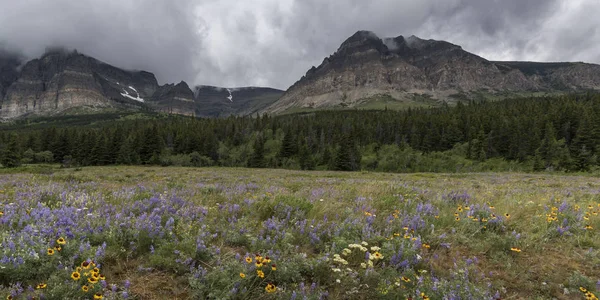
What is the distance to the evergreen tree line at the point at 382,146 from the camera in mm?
80250

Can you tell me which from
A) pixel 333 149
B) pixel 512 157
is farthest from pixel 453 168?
pixel 333 149

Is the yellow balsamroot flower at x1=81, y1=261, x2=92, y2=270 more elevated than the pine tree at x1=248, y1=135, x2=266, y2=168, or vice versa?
the yellow balsamroot flower at x1=81, y1=261, x2=92, y2=270

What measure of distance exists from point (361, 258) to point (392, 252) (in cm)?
48

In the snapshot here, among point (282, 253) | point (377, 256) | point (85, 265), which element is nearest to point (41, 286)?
point (85, 265)

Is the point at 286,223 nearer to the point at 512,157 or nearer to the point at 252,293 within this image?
the point at 252,293

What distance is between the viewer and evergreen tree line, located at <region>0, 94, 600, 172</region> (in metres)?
80.2

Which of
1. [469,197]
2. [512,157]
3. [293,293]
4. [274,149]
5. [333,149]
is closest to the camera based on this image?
[293,293]

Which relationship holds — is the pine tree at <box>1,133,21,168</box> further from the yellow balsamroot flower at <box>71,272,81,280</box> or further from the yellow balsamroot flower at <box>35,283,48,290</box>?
the yellow balsamroot flower at <box>71,272,81,280</box>

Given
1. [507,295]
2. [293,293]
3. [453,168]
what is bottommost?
[453,168]

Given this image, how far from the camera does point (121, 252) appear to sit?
4070 millimetres

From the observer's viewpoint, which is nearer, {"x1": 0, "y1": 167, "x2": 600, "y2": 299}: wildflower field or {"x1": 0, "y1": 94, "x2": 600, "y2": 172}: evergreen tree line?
{"x1": 0, "y1": 167, "x2": 600, "y2": 299}: wildflower field

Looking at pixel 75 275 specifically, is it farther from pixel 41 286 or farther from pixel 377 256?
pixel 377 256

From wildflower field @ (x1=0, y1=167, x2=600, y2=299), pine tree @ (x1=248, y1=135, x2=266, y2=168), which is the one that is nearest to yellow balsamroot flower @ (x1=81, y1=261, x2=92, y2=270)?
wildflower field @ (x1=0, y1=167, x2=600, y2=299)

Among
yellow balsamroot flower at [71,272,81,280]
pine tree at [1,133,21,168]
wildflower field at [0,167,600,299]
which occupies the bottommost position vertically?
pine tree at [1,133,21,168]
